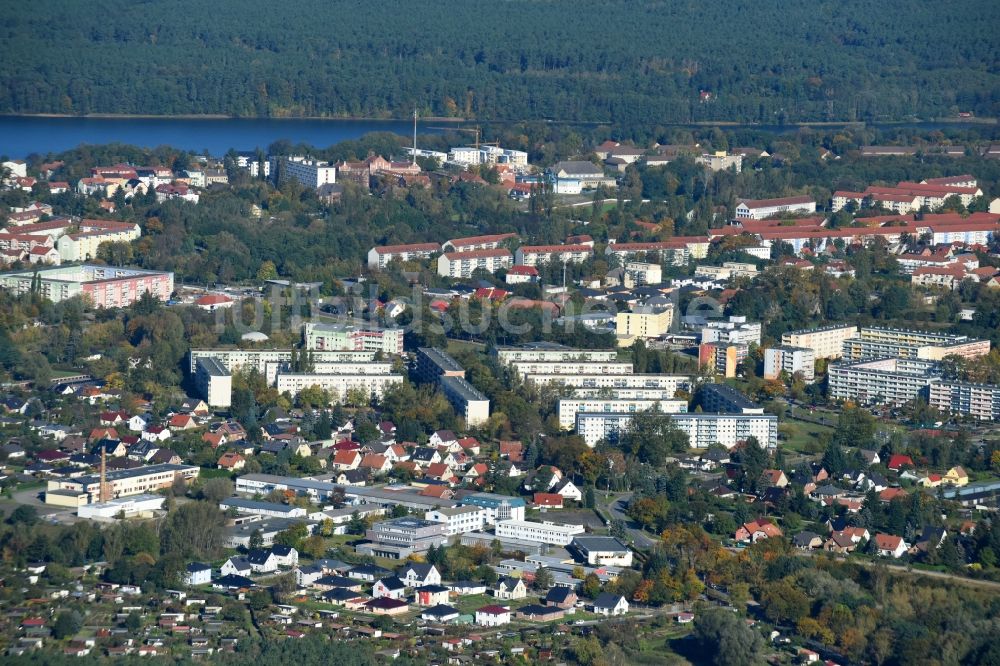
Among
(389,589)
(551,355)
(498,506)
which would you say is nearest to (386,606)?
(389,589)

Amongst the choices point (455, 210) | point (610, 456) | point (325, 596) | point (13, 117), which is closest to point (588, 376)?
point (610, 456)

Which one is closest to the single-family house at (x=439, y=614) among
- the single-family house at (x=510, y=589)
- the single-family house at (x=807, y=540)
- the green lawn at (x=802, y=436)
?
the single-family house at (x=510, y=589)

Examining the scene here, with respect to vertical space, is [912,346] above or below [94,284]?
below

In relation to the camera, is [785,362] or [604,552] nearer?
[604,552]

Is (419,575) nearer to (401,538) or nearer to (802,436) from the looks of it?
(401,538)

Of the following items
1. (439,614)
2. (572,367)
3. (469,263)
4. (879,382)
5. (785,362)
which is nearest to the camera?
(439,614)

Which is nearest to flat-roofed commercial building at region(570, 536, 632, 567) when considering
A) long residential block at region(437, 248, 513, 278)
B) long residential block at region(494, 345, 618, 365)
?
long residential block at region(494, 345, 618, 365)

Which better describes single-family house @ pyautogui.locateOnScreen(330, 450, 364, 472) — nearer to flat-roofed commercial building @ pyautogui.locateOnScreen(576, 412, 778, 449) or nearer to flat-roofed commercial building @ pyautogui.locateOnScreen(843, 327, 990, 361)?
flat-roofed commercial building @ pyautogui.locateOnScreen(576, 412, 778, 449)
